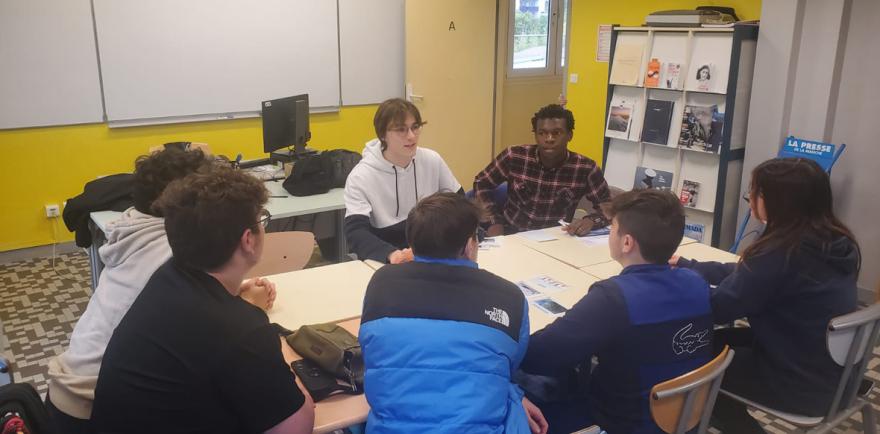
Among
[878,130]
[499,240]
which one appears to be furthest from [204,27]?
[878,130]

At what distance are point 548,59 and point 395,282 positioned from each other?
6215mm

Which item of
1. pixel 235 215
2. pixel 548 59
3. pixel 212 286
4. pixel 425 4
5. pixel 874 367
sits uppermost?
pixel 425 4

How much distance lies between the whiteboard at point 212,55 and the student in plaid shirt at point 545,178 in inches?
108

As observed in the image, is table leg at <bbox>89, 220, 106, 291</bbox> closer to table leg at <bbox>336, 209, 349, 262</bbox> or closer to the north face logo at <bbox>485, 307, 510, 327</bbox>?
table leg at <bbox>336, 209, 349, 262</bbox>

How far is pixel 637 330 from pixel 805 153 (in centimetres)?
294

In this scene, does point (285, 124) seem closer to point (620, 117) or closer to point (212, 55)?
point (212, 55)

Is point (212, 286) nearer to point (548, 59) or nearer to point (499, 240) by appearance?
point (499, 240)

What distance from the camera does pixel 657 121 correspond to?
454cm

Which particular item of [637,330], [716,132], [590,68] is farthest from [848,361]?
[590,68]

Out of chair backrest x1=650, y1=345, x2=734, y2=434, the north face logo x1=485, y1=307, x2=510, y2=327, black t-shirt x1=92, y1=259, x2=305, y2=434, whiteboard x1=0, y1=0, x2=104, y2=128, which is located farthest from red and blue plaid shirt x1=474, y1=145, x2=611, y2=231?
whiteboard x1=0, y1=0, x2=104, y2=128

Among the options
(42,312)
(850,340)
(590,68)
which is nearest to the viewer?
(850,340)

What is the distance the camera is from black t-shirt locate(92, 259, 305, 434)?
132 cm

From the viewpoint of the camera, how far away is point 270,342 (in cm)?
139

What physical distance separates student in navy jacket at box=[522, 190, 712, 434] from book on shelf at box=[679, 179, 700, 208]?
278cm
